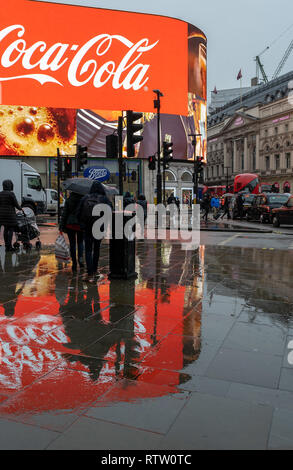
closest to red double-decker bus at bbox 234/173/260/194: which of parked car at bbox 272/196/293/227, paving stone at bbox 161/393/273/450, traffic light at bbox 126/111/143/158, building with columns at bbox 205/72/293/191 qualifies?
building with columns at bbox 205/72/293/191

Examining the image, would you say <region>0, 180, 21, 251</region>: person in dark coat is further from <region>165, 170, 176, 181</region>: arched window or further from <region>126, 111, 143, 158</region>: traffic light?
<region>165, 170, 176, 181</region>: arched window

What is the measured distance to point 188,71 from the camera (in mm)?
47656

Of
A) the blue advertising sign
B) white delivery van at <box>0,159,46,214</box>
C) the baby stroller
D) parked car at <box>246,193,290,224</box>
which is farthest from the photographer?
parked car at <box>246,193,290,224</box>

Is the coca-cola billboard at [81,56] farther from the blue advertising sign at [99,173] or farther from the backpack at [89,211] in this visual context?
the backpack at [89,211]

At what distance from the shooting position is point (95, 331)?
13.9 ft

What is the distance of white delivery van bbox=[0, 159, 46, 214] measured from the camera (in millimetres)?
23266

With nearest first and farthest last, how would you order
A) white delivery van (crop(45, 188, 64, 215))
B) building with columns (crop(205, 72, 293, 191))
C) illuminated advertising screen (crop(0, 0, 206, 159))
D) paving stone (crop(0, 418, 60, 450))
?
paving stone (crop(0, 418, 60, 450)) → white delivery van (crop(45, 188, 64, 215)) → illuminated advertising screen (crop(0, 0, 206, 159)) → building with columns (crop(205, 72, 293, 191))

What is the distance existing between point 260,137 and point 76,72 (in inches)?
1628

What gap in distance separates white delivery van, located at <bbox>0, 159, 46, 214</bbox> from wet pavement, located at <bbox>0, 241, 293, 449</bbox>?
17.7 metres

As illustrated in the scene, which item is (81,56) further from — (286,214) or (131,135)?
(131,135)

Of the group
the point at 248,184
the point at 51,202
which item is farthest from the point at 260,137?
the point at 51,202

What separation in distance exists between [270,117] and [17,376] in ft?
241
